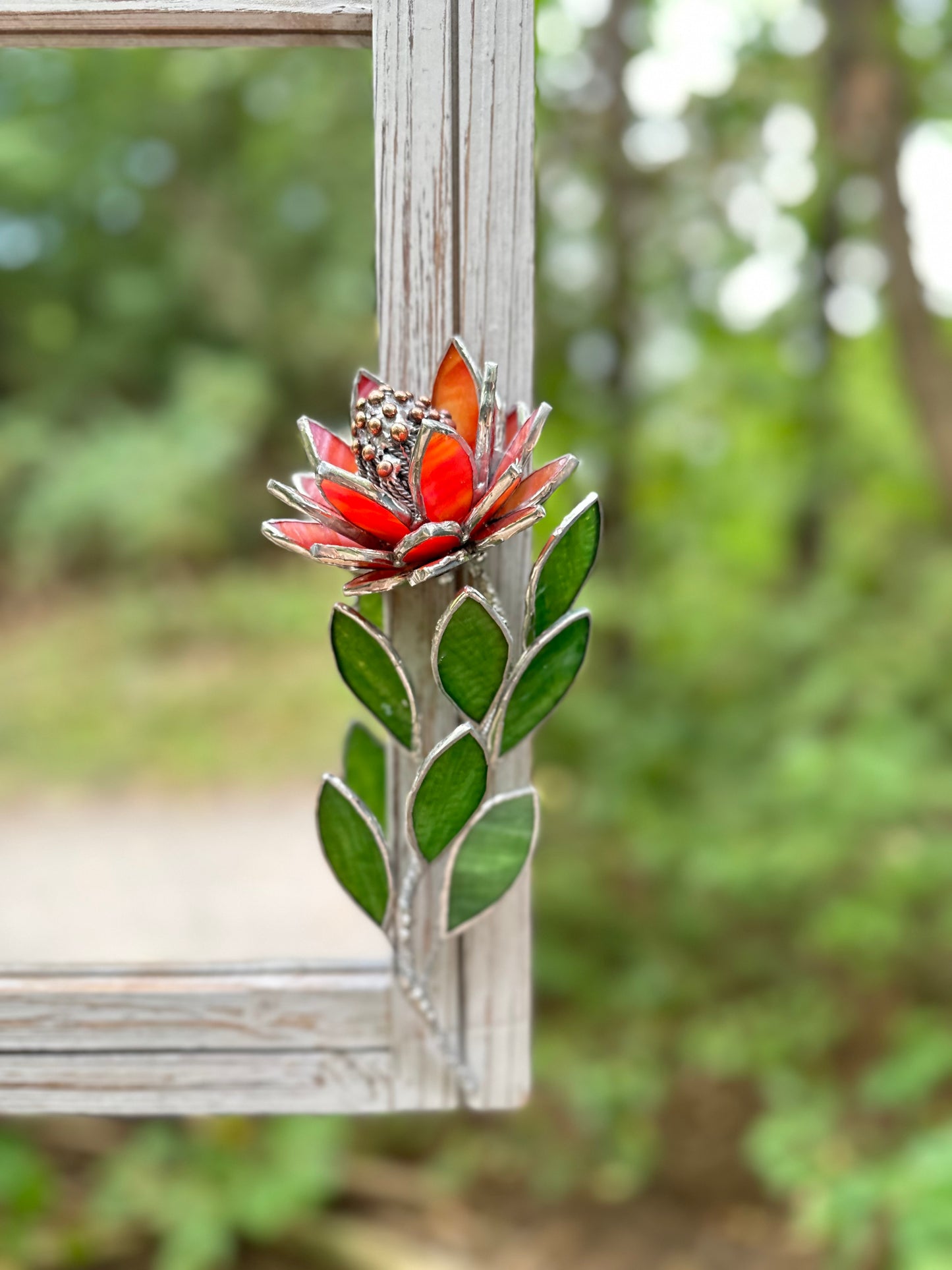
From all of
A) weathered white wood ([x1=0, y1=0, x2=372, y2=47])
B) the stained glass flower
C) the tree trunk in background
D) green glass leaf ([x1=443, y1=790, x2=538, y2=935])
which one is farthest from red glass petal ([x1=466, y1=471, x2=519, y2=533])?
the tree trunk in background

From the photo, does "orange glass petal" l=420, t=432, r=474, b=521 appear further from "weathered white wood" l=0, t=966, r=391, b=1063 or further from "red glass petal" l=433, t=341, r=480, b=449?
"weathered white wood" l=0, t=966, r=391, b=1063

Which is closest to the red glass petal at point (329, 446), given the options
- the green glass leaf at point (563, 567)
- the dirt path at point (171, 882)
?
the green glass leaf at point (563, 567)

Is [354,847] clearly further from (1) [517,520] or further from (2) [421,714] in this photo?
(1) [517,520]

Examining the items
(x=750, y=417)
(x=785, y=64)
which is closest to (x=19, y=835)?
(x=750, y=417)

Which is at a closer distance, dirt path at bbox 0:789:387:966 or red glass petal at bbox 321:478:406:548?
red glass petal at bbox 321:478:406:548

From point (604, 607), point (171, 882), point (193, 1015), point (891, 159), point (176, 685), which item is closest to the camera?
point (193, 1015)

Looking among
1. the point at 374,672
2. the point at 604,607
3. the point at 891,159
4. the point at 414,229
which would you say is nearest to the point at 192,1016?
the point at 374,672

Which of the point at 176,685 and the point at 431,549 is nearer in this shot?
the point at 431,549
